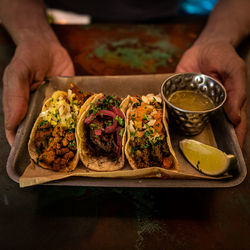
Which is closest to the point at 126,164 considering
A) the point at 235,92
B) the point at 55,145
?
the point at 55,145

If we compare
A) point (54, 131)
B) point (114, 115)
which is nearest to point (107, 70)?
point (114, 115)

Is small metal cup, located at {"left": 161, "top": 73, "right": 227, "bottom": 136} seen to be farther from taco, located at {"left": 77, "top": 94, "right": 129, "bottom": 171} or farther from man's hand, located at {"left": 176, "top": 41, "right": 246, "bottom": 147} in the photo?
taco, located at {"left": 77, "top": 94, "right": 129, "bottom": 171}

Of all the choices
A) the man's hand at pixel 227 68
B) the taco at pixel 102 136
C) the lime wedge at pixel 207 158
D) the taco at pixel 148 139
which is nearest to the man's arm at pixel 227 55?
the man's hand at pixel 227 68

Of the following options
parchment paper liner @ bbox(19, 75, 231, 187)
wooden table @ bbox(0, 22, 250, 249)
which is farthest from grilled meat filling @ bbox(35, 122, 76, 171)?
wooden table @ bbox(0, 22, 250, 249)

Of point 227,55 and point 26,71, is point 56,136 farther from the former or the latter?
point 227,55

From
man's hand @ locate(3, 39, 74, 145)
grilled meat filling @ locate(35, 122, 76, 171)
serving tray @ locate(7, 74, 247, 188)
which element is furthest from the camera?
man's hand @ locate(3, 39, 74, 145)

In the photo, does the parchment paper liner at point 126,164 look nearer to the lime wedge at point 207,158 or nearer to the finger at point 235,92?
the lime wedge at point 207,158
